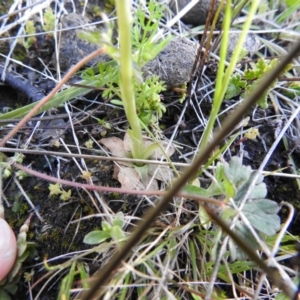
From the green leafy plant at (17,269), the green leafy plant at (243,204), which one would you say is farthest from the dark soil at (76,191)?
the green leafy plant at (243,204)

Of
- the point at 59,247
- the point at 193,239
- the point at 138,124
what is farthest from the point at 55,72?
the point at 193,239

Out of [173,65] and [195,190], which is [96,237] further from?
[173,65]

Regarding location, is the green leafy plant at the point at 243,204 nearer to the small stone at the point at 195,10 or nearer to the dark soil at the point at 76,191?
the dark soil at the point at 76,191

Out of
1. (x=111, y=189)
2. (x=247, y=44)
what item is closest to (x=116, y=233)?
(x=111, y=189)

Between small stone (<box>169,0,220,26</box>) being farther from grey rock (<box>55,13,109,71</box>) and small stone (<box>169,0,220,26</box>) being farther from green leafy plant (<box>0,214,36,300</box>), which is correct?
green leafy plant (<box>0,214,36,300</box>)

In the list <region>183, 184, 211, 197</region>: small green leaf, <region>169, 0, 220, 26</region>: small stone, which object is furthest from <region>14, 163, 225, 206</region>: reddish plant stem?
<region>169, 0, 220, 26</region>: small stone

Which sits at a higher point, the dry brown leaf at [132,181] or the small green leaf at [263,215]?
the small green leaf at [263,215]
